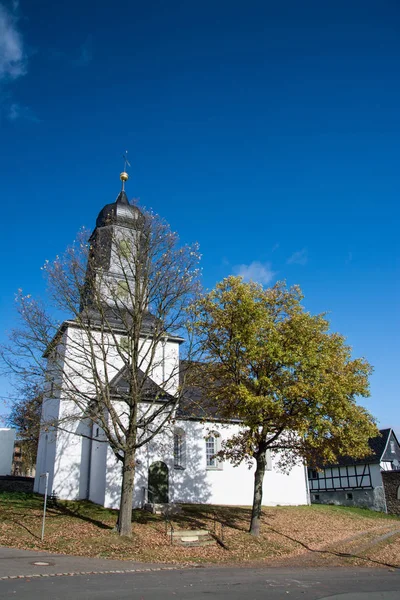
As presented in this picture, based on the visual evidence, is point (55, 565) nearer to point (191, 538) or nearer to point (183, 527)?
point (191, 538)

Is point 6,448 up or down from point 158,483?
up

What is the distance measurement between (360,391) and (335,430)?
3.03 m

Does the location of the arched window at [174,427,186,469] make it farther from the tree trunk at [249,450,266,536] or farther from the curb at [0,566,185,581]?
the curb at [0,566,185,581]

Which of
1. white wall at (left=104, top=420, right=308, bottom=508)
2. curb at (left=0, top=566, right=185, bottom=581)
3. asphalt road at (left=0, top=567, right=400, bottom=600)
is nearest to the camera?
asphalt road at (left=0, top=567, right=400, bottom=600)

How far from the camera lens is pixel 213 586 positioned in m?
11.5

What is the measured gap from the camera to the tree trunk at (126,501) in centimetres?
1727

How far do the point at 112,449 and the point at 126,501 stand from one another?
3.41 metres

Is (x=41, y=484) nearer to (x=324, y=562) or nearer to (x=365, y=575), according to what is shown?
(x=324, y=562)

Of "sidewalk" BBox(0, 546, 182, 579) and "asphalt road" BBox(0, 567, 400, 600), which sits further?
"sidewalk" BBox(0, 546, 182, 579)

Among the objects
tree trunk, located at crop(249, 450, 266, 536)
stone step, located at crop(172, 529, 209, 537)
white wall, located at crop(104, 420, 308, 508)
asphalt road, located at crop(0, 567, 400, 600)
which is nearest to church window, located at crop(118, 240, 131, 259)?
tree trunk, located at crop(249, 450, 266, 536)

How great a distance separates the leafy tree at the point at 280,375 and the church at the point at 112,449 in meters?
1.94

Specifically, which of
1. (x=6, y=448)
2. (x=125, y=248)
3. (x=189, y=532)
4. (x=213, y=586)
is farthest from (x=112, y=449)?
(x=6, y=448)

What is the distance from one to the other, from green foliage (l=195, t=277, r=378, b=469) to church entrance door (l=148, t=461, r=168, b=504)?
203 inches

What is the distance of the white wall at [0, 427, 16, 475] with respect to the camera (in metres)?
38.1
